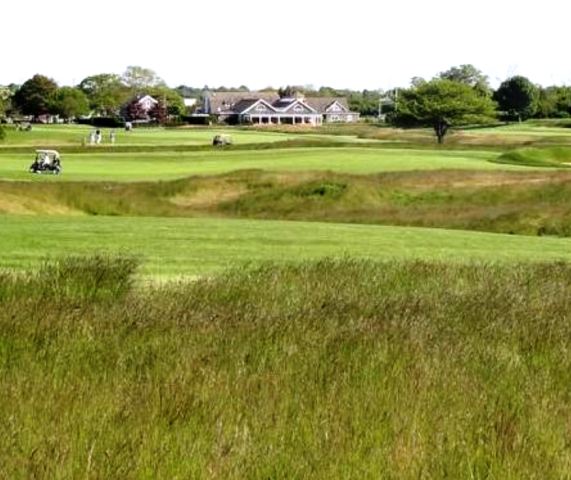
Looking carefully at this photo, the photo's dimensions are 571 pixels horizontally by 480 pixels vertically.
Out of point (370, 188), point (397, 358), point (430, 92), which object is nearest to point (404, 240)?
point (397, 358)

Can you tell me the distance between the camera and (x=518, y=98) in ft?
598

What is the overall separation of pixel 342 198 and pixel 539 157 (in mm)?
37896

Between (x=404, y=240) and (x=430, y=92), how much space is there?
12522 cm

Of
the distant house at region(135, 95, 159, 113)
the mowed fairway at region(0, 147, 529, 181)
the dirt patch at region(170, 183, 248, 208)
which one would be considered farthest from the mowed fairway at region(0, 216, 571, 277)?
the distant house at region(135, 95, 159, 113)

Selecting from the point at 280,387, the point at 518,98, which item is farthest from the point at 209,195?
the point at 518,98

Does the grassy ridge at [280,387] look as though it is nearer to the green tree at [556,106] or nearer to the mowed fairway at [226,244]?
the mowed fairway at [226,244]

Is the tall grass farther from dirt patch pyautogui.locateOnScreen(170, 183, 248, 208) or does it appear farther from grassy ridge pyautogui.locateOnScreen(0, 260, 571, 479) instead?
dirt patch pyautogui.locateOnScreen(170, 183, 248, 208)

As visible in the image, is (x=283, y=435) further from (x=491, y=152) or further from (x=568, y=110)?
(x=568, y=110)

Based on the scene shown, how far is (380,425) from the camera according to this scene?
5289mm

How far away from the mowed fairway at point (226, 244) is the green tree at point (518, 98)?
16286cm

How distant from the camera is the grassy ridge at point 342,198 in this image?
3544 cm

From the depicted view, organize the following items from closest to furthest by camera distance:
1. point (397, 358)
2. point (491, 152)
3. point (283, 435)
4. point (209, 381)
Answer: point (283, 435), point (209, 381), point (397, 358), point (491, 152)

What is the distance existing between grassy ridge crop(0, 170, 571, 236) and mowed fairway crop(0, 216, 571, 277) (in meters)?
10.8

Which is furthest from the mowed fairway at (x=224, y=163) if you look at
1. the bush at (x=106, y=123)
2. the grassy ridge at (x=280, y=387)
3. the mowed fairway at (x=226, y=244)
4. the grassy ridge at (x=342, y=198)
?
the bush at (x=106, y=123)
